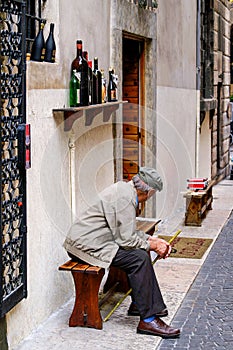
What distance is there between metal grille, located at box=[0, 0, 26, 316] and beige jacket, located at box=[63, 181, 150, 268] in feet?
2.04

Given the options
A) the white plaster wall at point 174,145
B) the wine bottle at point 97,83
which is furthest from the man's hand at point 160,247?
the white plaster wall at point 174,145

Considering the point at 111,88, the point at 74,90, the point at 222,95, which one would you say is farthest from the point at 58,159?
the point at 222,95

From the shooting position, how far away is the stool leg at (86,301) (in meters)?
6.12

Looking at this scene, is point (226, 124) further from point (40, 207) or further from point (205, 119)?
point (40, 207)

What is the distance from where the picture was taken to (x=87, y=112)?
734 centimetres

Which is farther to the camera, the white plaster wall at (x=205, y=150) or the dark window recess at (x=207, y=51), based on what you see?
the white plaster wall at (x=205, y=150)

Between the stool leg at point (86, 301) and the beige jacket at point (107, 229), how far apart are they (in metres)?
0.15

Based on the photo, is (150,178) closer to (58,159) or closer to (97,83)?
(58,159)

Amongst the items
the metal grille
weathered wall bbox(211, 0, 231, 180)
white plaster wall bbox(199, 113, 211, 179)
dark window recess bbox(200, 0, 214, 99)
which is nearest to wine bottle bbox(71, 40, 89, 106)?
the metal grille

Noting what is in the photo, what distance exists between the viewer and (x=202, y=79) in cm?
1524

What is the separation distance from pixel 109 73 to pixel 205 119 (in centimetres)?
795

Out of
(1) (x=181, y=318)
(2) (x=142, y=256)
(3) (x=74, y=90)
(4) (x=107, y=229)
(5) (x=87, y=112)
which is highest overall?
(3) (x=74, y=90)

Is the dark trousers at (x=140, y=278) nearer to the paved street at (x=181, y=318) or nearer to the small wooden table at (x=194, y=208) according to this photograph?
the paved street at (x=181, y=318)

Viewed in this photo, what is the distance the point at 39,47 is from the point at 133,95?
14.2 feet
